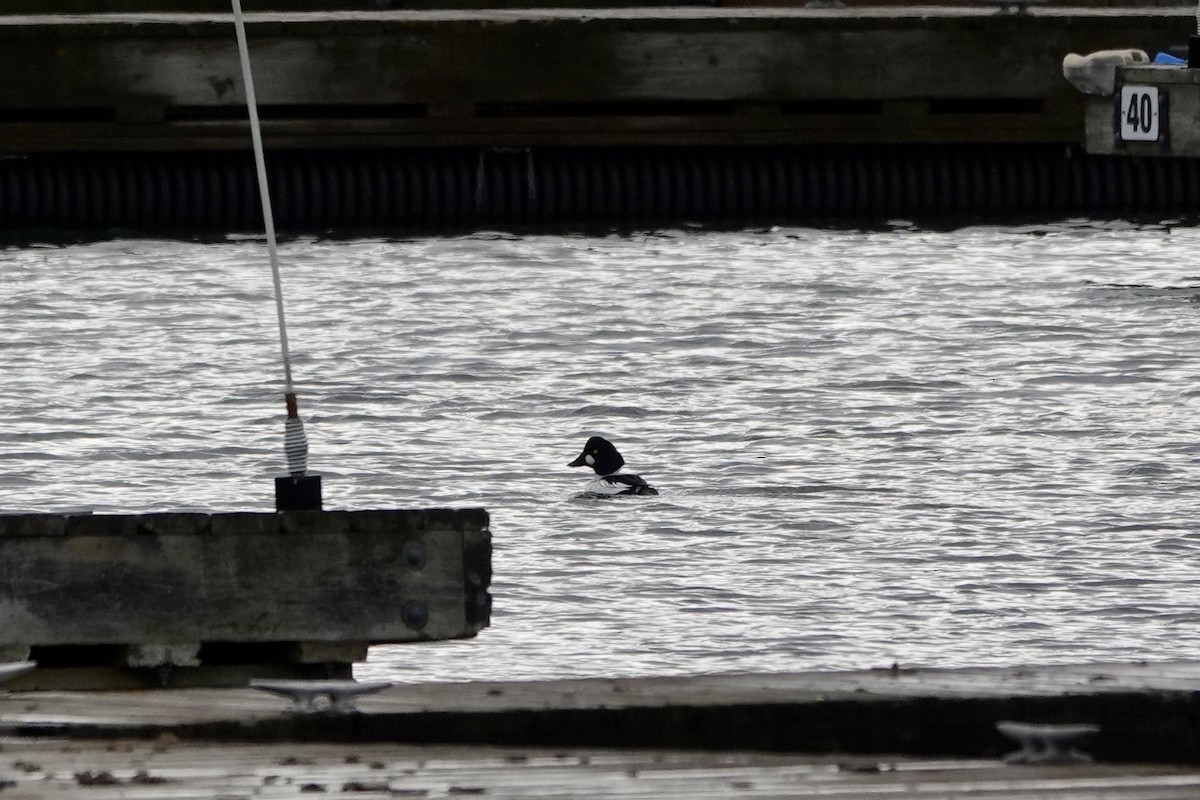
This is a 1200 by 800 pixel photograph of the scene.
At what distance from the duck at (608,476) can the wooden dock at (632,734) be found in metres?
5.41

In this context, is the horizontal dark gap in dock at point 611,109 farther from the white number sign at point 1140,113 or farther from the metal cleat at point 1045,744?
the metal cleat at point 1045,744

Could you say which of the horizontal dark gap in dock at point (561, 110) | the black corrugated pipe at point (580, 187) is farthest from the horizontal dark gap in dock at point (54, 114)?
the black corrugated pipe at point (580, 187)

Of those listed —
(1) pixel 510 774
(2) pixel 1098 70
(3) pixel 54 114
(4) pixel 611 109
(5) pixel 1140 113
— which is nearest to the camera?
(1) pixel 510 774

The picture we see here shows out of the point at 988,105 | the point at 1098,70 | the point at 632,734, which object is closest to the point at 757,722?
the point at 632,734

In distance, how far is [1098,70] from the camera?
60.1ft

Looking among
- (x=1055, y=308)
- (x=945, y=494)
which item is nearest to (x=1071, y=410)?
(x=945, y=494)

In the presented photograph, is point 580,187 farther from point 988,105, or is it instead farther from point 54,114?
point 54,114

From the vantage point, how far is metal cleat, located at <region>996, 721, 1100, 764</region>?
218 inches

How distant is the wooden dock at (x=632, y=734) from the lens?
5.44 meters

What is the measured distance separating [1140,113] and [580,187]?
6.07 metres

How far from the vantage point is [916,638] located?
9547 mm

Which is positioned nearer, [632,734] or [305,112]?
[632,734]

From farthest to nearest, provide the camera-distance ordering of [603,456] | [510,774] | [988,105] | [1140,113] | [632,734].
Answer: [988,105], [1140,113], [603,456], [632,734], [510,774]

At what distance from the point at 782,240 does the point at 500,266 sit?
103 inches
